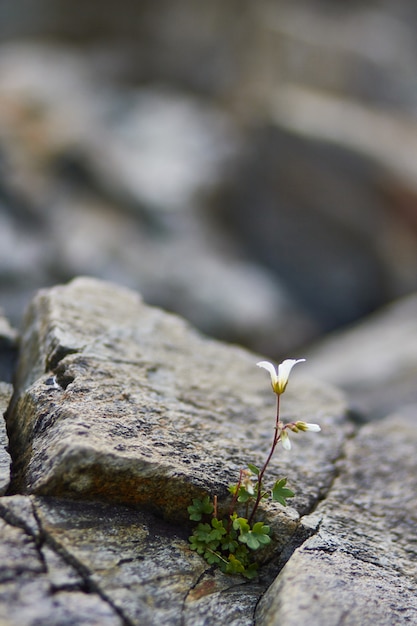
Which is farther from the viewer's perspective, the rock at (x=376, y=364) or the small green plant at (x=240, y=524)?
the rock at (x=376, y=364)

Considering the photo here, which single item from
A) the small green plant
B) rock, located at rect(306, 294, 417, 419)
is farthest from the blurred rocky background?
the small green plant

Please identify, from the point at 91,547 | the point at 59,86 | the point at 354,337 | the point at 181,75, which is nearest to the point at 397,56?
the point at 181,75

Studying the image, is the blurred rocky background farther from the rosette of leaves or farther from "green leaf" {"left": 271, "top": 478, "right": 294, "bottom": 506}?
"green leaf" {"left": 271, "top": 478, "right": 294, "bottom": 506}

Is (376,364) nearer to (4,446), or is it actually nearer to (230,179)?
(4,446)

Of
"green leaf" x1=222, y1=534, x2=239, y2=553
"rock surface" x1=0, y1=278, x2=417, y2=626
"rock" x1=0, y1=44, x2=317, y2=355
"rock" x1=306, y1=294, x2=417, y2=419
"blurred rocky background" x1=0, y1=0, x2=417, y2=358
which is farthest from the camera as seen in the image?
"blurred rocky background" x1=0, y1=0, x2=417, y2=358

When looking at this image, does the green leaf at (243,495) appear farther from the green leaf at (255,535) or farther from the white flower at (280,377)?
the white flower at (280,377)

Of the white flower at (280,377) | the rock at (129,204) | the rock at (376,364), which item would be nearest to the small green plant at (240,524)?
the white flower at (280,377)

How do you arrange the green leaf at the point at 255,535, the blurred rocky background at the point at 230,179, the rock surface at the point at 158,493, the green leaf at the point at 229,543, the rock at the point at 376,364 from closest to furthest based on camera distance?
the rock surface at the point at 158,493, the green leaf at the point at 255,535, the green leaf at the point at 229,543, the rock at the point at 376,364, the blurred rocky background at the point at 230,179
